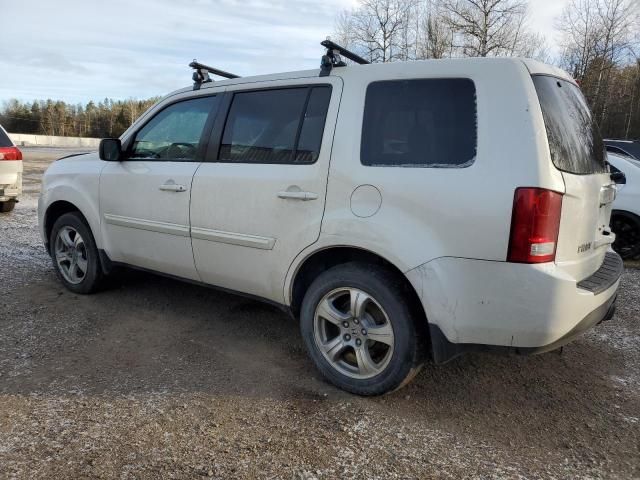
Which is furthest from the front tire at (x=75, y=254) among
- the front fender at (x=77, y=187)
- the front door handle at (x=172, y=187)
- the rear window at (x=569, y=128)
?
the rear window at (x=569, y=128)

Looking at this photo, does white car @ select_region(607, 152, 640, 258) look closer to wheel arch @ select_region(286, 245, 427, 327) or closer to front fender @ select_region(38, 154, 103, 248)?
wheel arch @ select_region(286, 245, 427, 327)

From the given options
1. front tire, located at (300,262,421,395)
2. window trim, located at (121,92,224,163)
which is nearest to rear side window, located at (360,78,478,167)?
front tire, located at (300,262,421,395)

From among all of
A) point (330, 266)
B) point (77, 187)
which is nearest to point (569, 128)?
point (330, 266)

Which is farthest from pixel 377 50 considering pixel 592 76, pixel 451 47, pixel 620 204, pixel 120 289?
pixel 120 289

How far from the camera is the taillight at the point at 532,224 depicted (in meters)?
2.45

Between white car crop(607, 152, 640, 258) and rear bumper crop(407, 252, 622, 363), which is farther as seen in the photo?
white car crop(607, 152, 640, 258)

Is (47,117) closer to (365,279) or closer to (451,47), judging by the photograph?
(451,47)

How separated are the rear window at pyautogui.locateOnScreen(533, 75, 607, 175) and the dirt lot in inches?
55.0

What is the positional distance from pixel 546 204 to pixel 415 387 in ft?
4.67

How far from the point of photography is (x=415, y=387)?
3268mm

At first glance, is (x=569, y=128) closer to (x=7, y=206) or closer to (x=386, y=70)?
(x=386, y=70)

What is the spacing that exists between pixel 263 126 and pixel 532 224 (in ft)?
6.26

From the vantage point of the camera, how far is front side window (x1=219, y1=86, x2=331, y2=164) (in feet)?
10.7

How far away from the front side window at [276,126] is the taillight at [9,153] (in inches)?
283
